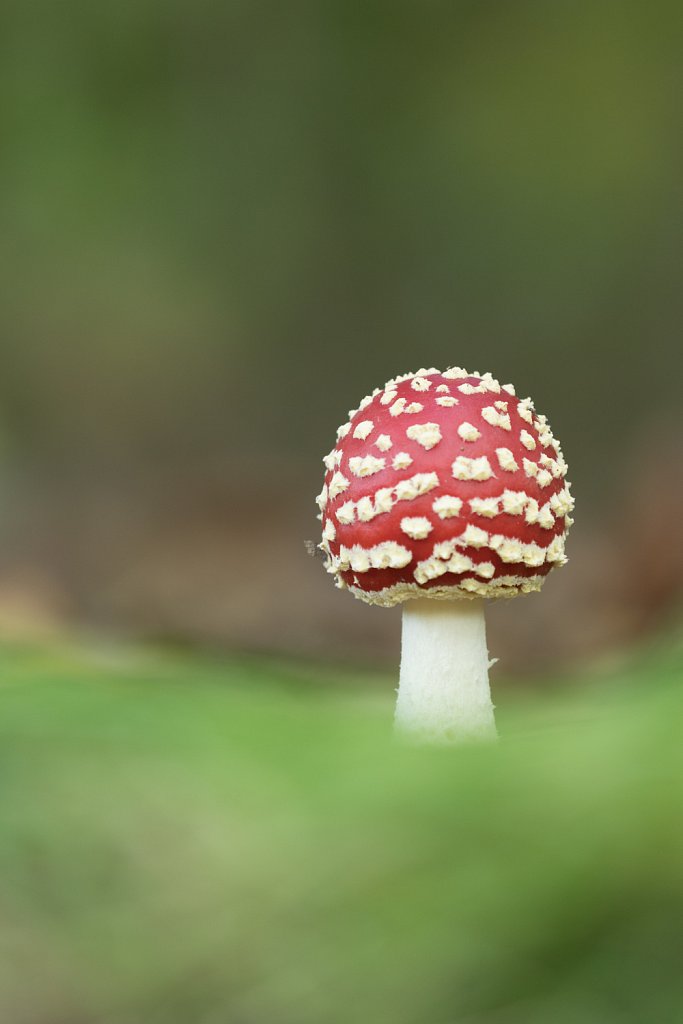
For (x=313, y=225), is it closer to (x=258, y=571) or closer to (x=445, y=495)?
(x=258, y=571)

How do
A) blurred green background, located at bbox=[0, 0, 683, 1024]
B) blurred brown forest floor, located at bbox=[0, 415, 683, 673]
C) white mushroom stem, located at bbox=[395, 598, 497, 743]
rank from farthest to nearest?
blurred green background, located at bbox=[0, 0, 683, 1024]
blurred brown forest floor, located at bbox=[0, 415, 683, 673]
white mushroom stem, located at bbox=[395, 598, 497, 743]

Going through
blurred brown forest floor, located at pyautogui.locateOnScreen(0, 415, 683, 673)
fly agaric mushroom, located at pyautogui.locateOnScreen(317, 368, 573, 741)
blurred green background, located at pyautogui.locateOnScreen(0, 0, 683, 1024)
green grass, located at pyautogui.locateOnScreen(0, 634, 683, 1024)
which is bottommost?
green grass, located at pyautogui.locateOnScreen(0, 634, 683, 1024)

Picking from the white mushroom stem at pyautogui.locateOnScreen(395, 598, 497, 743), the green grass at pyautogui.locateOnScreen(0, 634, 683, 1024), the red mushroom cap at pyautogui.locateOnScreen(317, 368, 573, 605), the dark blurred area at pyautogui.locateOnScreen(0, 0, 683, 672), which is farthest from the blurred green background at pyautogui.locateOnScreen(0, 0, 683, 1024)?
the green grass at pyautogui.locateOnScreen(0, 634, 683, 1024)

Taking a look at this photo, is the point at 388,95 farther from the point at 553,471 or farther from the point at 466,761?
the point at 466,761

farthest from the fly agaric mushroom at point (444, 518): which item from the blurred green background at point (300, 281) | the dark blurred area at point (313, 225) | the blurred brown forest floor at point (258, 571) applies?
the dark blurred area at point (313, 225)

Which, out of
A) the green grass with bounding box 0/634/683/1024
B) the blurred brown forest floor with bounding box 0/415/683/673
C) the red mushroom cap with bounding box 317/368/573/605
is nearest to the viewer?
the green grass with bounding box 0/634/683/1024

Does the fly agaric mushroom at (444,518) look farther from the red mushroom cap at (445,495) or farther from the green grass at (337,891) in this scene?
the green grass at (337,891)

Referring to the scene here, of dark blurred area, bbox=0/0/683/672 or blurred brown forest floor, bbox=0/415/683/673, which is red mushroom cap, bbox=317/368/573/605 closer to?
blurred brown forest floor, bbox=0/415/683/673

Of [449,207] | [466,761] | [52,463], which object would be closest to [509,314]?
[449,207]
